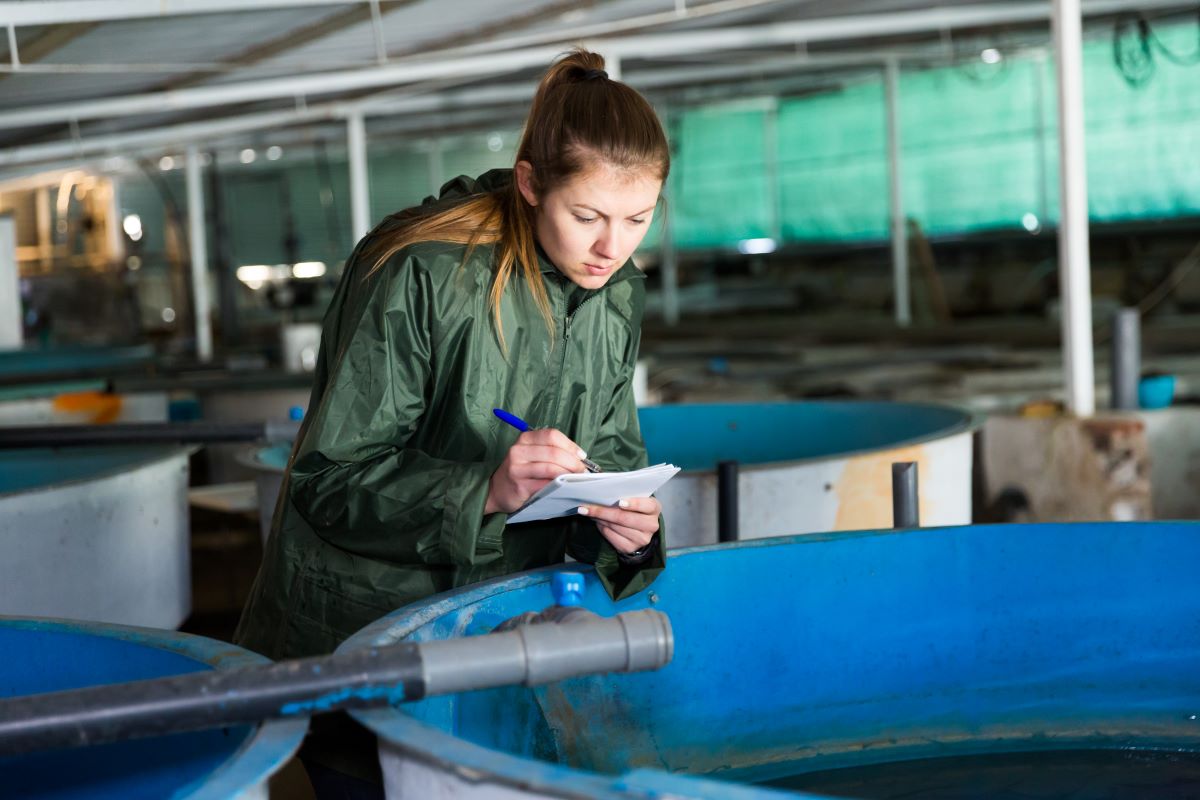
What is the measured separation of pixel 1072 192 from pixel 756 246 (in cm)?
1353

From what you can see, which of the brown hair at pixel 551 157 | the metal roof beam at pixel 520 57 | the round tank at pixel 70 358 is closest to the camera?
the brown hair at pixel 551 157

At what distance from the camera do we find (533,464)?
1780 mm

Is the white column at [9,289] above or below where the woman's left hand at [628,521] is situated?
above

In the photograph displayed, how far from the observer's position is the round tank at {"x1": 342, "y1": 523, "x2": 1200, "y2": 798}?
7.41ft

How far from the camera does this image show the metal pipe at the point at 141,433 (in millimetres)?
3973

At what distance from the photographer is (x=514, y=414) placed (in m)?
2.01

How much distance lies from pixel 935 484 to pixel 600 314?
6.02 ft

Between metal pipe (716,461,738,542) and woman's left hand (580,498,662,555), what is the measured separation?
3.84 ft

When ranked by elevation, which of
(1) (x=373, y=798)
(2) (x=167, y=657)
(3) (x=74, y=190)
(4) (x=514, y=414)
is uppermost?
(3) (x=74, y=190)

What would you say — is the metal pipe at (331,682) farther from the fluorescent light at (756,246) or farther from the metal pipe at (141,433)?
the fluorescent light at (756,246)

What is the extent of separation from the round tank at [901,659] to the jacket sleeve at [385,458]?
39 cm

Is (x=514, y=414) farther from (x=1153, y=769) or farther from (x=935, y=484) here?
(x=935, y=484)

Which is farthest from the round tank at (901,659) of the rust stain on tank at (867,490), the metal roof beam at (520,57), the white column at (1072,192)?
the metal roof beam at (520,57)

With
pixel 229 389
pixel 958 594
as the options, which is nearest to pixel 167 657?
pixel 958 594
